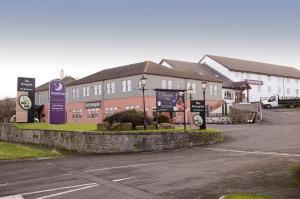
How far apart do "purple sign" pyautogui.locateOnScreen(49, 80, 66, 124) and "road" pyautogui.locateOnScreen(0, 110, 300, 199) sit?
11.3m

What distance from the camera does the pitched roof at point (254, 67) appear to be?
84.9 meters

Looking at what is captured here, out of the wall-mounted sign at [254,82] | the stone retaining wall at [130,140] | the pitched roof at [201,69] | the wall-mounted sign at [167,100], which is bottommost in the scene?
the stone retaining wall at [130,140]

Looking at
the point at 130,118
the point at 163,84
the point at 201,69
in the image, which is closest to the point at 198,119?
the point at 130,118

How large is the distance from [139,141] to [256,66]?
2768 inches

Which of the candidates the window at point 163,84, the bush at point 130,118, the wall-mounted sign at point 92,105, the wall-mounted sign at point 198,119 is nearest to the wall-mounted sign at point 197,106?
the wall-mounted sign at point 198,119

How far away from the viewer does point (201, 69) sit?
83562 mm

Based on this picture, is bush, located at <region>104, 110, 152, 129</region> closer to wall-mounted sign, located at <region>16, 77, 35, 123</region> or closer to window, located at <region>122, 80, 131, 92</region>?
wall-mounted sign, located at <region>16, 77, 35, 123</region>

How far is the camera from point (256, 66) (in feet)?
301

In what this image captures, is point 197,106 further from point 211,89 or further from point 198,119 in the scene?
point 211,89

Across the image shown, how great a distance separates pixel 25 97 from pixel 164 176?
3006 centimetres

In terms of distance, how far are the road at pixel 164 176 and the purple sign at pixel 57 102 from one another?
11.3 metres

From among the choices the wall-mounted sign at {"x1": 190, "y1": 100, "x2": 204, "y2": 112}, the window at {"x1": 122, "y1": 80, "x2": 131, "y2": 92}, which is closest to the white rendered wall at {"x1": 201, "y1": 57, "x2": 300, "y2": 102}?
the window at {"x1": 122, "y1": 80, "x2": 131, "y2": 92}

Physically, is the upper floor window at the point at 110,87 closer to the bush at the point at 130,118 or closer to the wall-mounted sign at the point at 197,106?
the bush at the point at 130,118

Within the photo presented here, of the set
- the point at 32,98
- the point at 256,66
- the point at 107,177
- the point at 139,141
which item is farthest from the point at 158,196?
the point at 256,66
